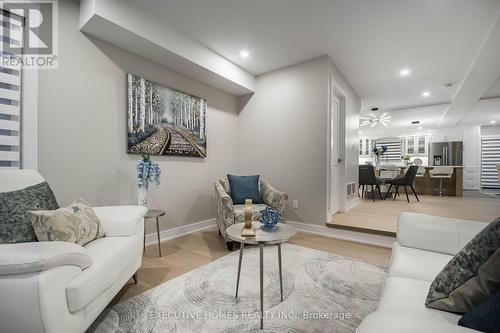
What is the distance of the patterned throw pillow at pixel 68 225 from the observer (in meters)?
1.37

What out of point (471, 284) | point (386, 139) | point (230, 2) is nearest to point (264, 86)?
point (230, 2)

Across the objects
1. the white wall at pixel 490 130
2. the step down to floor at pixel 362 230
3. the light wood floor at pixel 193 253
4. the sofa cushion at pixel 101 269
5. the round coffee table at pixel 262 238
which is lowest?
the light wood floor at pixel 193 253

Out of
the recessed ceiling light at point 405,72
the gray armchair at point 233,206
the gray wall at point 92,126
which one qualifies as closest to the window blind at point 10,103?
the gray wall at point 92,126

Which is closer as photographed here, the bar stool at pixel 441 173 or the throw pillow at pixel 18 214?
the throw pillow at pixel 18 214

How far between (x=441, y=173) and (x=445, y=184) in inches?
14.2

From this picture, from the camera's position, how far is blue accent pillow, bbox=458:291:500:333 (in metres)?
0.62

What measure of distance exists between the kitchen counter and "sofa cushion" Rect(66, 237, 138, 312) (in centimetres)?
800

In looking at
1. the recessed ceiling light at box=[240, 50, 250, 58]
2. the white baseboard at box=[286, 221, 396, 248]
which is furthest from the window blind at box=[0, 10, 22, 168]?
the white baseboard at box=[286, 221, 396, 248]

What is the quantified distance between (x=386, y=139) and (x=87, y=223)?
1041cm

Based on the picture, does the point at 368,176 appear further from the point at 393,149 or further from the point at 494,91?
the point at 393,149

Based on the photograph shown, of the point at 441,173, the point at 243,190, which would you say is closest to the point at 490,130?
the point at 441,173

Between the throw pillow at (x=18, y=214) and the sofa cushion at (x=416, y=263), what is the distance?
7.20ft

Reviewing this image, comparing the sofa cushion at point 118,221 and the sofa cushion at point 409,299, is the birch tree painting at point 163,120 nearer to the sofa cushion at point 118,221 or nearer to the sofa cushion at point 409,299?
the sofa cushion at point 118,221

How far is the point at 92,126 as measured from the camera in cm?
238
